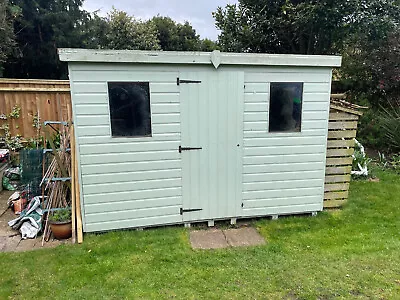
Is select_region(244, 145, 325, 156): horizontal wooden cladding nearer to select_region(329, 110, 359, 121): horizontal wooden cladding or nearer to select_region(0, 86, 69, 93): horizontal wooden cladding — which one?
select_region(329, 110, 359, 121): horizontal wooden cladding

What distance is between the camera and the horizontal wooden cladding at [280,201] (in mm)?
3938

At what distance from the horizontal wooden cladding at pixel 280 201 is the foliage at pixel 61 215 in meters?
2.16

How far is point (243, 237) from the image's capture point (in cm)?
363

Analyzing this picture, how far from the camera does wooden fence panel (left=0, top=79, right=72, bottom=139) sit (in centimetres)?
619

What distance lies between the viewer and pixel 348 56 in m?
8.60

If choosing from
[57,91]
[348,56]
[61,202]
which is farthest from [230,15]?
[61,202]

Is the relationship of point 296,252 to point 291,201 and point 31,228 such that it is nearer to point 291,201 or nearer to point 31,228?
point 291,201

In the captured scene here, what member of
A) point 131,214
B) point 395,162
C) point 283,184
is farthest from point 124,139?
point 395,162

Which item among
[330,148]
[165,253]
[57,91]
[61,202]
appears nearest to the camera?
[165,253]

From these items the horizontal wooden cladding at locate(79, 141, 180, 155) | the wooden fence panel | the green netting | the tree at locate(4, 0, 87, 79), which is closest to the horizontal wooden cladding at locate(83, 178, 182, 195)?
the horizontal wooden cladding at locate(79, 141, 180, 155)

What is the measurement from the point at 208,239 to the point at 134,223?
916mm

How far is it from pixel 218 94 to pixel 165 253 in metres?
1.89

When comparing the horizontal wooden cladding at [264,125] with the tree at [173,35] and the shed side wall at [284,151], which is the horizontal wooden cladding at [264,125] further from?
the tree at [173,35]

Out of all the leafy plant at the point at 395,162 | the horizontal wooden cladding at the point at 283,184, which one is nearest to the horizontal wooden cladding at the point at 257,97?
the horizontal wooden cladding at the point at 283,184
